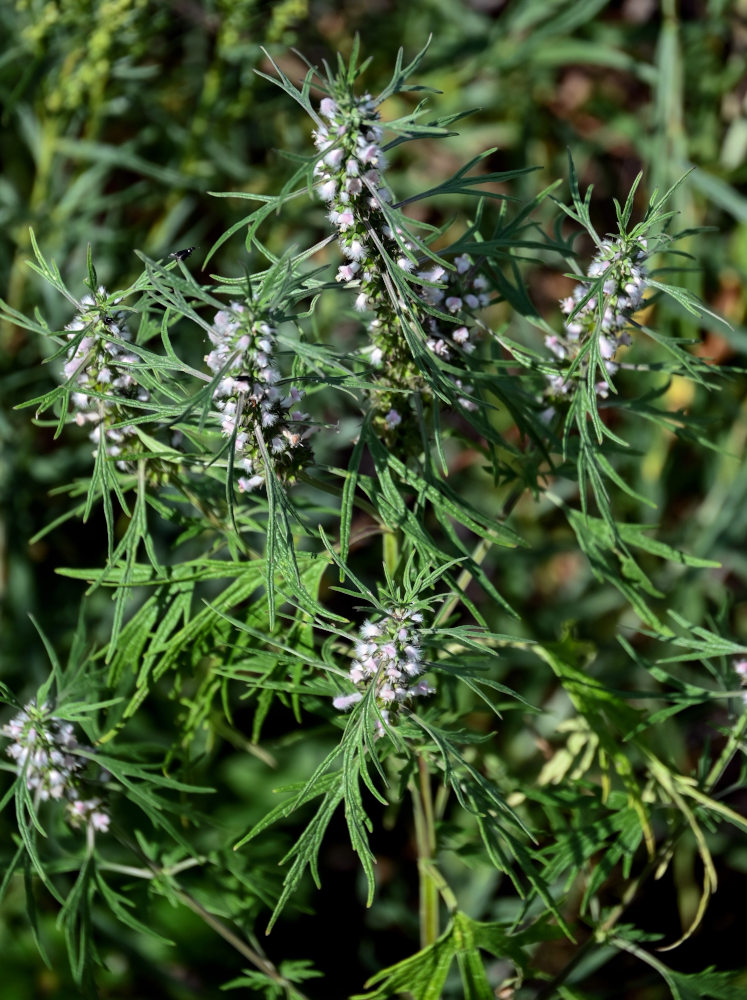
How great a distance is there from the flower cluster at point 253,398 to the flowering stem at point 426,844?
298mm

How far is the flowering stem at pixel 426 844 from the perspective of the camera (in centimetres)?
85

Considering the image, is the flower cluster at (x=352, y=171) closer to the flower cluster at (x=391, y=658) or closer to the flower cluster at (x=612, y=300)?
the flower cluster at (x=612, y=300)

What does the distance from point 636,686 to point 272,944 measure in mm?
730

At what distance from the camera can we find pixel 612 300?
708 mm

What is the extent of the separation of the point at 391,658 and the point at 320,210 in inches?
46.6

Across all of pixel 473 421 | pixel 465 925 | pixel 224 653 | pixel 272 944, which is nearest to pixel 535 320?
pixel 473 421

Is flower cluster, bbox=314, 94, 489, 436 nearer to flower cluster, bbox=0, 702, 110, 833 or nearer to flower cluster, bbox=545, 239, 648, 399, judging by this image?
flower cluster, bbox=545, 239, 648, 399

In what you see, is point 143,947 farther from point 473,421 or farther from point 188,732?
point 473,421

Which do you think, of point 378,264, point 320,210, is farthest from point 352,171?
point 320,210

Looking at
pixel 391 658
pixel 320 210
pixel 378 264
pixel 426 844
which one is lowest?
pixel 426 844

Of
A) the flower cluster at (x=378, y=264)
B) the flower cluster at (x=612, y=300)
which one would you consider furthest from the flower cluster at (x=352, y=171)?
the flower cluster at (x=612, y=300)

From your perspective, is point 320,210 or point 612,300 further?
point 320,210

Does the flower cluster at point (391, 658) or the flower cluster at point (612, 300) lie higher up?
the flower cluster at point (612, 300)

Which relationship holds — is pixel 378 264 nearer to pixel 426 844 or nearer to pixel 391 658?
pixel 391 658
